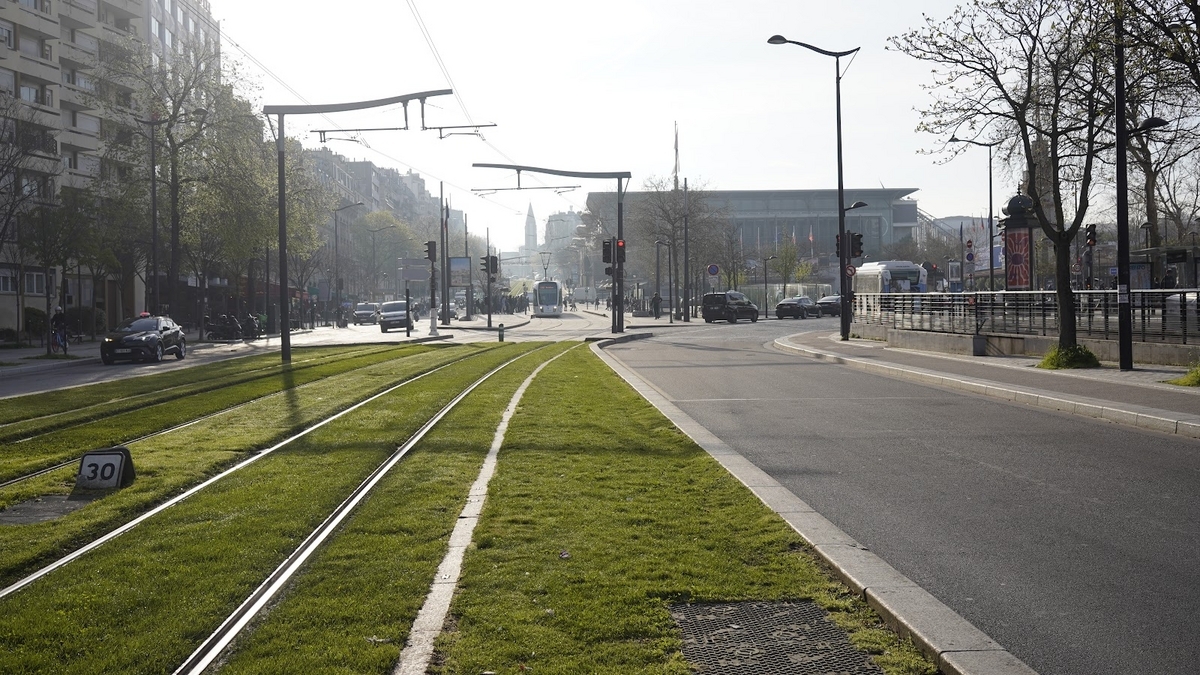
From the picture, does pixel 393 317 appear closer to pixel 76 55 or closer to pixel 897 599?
pixel 76 55

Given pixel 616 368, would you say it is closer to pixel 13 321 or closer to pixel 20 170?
pixel 20 170

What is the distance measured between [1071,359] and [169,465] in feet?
61.2

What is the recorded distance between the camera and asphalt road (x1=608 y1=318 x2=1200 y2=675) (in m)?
5.27

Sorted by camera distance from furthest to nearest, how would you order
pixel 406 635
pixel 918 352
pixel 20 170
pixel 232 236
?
1. pixel 232 236
2. pixel 20 170
3. pixel 918 352
4. pixel 406 635

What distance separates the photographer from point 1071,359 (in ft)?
75.0

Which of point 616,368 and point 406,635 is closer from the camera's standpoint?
point 406,635

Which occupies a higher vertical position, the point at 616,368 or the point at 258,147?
the point at 258,147

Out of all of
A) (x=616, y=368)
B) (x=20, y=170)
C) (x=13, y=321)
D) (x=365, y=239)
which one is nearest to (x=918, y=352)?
(x=616, y=368)

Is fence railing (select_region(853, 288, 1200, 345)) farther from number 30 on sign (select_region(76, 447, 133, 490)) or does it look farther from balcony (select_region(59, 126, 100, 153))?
balcony (select_region(59, 126, 100, 153))

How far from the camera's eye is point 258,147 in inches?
2495

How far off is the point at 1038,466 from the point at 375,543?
6.64m

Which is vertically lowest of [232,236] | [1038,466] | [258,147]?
[1038,466]

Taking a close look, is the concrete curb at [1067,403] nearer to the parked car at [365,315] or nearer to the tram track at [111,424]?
the tram track at [111,424]

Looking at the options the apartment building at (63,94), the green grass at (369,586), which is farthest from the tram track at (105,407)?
the apartment building at (63,94)
